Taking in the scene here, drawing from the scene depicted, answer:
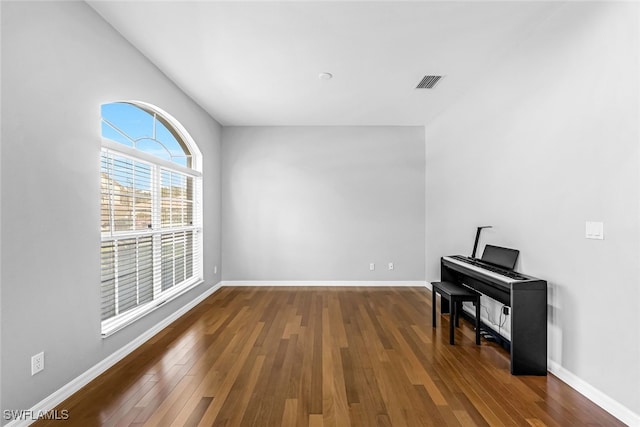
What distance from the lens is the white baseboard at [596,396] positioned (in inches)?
68.5

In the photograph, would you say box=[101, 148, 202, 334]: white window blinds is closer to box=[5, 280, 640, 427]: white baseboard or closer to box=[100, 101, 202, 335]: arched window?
box=[100, 101, 202, 335]: arched window

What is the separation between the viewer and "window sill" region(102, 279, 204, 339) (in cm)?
249

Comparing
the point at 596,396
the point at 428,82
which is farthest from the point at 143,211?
the point at 596,396

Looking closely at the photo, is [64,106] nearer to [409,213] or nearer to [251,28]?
[251,28]

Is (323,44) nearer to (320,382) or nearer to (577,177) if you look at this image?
(577,177)

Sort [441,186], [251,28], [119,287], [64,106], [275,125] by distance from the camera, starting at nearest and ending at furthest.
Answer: [64,106], [251,28], [119,287], [441,186], [275,125]

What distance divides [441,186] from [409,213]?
0.83m

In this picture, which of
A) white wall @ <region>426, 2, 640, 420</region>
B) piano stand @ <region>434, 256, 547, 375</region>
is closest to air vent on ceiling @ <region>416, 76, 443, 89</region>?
white wall @ <region>426, 2, 640, 420</region>

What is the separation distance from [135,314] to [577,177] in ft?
12.5

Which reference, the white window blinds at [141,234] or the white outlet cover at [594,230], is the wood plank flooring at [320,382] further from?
the white outlet cover at [594,230]

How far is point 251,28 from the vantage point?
2.42 m

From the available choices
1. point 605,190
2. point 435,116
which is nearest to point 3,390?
point 605,190

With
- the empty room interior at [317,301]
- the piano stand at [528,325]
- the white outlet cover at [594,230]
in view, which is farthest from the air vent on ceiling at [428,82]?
the piano stand at [528,325]

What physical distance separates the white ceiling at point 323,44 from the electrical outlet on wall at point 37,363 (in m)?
2.41
